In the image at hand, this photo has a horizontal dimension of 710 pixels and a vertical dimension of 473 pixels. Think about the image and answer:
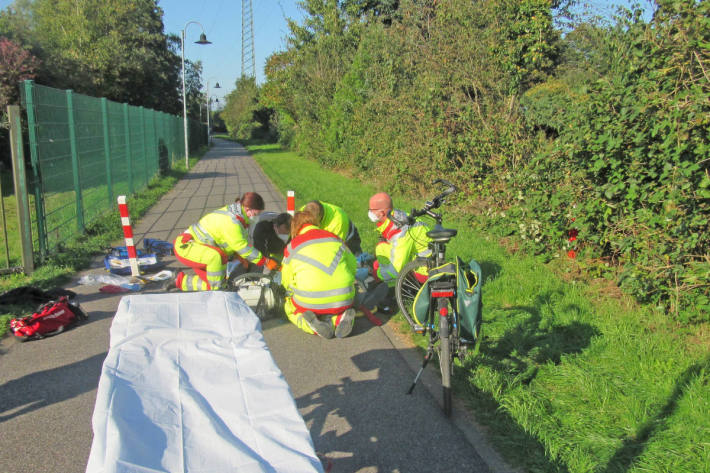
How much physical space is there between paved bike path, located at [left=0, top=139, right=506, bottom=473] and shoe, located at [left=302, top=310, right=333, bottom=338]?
0.10m

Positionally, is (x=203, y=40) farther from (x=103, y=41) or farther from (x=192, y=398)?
(x=192, y=398)

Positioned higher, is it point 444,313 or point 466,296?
point 466,296

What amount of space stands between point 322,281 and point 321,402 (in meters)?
1.46

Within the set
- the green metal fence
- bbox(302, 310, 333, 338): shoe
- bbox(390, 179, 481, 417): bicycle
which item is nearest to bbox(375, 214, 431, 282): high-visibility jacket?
bbox(302, 310, 333, 338): shoe

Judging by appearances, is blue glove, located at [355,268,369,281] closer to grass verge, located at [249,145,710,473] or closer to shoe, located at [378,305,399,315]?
shoe, located at [378,305,399,315]

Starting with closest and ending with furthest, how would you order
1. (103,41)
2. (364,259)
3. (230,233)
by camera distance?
(230,233) < (364,259) < (103,41)

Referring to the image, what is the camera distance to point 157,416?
205 centimetres

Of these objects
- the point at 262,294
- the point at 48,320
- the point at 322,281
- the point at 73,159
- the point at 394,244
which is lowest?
the point at 48,320

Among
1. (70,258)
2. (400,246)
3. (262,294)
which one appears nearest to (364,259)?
(400,246)

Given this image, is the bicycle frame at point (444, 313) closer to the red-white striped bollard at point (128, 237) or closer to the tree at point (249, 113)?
the red-white striped bollard at point (128, 237)

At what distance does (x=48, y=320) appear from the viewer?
5.46m

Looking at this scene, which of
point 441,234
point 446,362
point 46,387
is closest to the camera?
point 446,362

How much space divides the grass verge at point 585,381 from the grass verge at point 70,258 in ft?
14.5

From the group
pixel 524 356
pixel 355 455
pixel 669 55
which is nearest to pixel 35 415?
pixel 355 455
